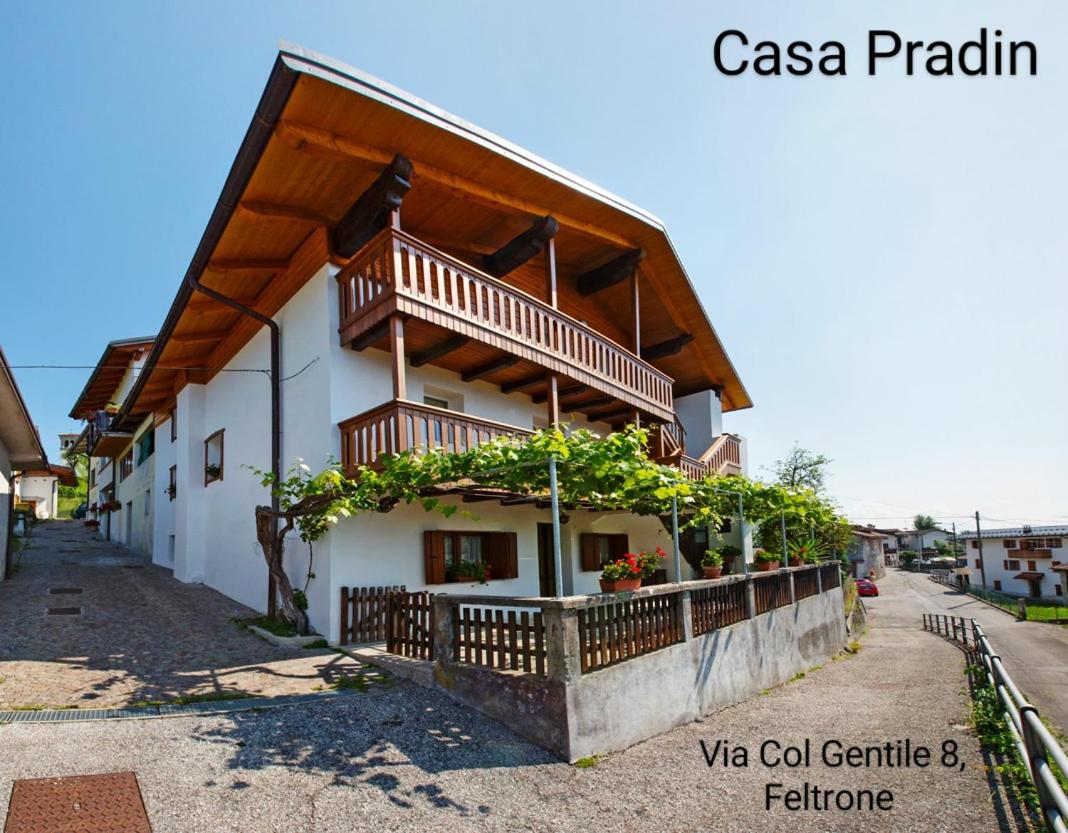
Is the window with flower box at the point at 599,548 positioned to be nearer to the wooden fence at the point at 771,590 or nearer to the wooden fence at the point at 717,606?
the wooden fence at the point at 771,590

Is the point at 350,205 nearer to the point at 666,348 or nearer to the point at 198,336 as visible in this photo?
the point at 198,336

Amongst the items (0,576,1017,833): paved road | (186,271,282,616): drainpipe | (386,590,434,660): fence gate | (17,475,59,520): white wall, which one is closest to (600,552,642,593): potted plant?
(0,576,1017,833): paved road

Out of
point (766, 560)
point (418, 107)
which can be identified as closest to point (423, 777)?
point (418, 107)

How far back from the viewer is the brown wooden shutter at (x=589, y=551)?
15906 millimetres

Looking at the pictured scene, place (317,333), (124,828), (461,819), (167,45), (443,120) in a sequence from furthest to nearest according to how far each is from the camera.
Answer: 1. (317,333)
2. (443,120)
3. (167,45)
4. (461,819)
5. (124,828)

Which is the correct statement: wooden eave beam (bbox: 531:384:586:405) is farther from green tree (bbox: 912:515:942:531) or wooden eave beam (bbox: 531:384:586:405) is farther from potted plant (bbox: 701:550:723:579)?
green tree (bbox: 912:515:942:531)

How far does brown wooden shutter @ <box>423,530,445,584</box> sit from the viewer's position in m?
11.3

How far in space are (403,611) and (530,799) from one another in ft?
12.4

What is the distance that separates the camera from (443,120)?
10.3 meters

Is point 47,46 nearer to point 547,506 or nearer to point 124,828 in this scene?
point 124,828

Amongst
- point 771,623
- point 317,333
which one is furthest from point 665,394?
point 317,333

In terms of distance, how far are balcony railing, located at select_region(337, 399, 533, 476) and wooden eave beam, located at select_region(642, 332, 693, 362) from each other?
9.93 metres

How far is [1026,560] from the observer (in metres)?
58.2

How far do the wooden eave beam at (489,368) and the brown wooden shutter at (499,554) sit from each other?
9.69 feet
